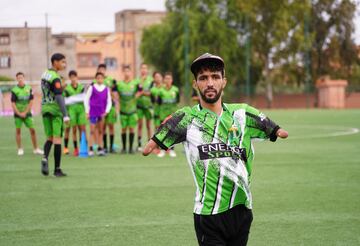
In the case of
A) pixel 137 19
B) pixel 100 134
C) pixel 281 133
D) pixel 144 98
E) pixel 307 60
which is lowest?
pixel 100 134

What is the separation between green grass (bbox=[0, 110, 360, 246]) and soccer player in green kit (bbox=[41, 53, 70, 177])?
1.28 ft

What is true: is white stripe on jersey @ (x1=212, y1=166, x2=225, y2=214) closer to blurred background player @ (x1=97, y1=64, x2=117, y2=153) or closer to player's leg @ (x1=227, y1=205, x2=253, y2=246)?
player's leg @ (x1=227, y1=205, x2=253, y2=246)

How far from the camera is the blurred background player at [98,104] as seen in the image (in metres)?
18.3

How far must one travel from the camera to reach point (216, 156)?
496 cm

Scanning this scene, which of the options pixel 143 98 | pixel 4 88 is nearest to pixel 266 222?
pixel 143 98

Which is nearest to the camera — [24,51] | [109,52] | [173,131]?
[173,131]

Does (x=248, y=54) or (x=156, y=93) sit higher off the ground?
(x=248, y=54)

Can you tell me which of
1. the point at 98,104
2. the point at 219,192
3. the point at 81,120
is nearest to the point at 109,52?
the point at 81,120

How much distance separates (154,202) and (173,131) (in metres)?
5.20

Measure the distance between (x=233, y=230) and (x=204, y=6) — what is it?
59050mm

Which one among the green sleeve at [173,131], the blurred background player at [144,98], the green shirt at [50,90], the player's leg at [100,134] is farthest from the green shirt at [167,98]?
the green sleeve at [173,131]

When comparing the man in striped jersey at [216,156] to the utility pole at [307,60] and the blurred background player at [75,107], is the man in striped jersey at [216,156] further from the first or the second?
the utility pole at [307,60]

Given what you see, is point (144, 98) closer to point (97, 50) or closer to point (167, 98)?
point (167, 98)

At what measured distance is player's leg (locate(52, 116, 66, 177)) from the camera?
523 inches
